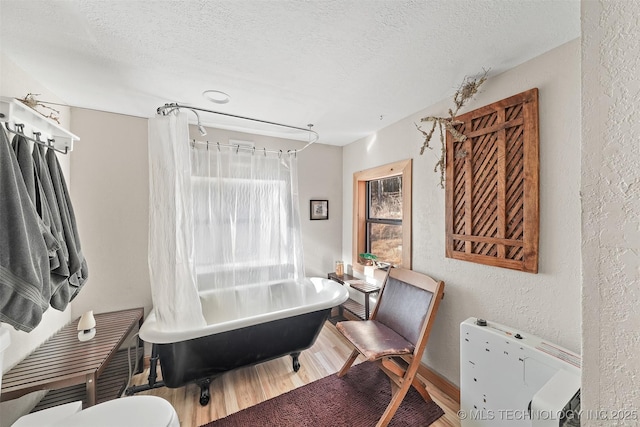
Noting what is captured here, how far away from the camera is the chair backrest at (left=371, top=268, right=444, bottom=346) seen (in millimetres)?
1794

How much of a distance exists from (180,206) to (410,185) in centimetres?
190

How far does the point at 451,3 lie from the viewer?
1030 millimetres

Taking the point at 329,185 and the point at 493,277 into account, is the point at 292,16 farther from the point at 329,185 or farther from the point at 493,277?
the point at 329,185

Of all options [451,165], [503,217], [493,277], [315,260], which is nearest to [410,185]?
[451,165]

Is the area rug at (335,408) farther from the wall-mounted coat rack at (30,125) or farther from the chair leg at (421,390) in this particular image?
the wall-mounted coat rack at (30,125)

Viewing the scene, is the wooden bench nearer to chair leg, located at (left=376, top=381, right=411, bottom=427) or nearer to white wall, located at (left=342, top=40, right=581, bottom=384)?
chair leg, located at (left=376, top=381, right=411, bottom=427)

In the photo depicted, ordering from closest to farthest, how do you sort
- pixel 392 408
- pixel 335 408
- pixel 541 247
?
1. pixel 541 247
2. pixel 392 408
3. pixel 335 408

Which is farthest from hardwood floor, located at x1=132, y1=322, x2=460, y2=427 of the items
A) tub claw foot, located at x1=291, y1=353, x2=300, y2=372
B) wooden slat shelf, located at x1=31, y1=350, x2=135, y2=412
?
wooden slat shelf, located at x1=31, y1=350, x2=135, y2=412

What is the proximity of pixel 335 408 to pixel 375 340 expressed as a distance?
1.81 ft

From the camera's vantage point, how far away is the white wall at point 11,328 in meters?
1.36

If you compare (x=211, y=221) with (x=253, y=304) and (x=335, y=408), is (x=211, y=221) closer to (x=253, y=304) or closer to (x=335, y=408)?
(x=253, y=304)

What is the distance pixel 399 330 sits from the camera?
6.45 feet

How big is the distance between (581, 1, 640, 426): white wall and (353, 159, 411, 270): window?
1721 millimetres

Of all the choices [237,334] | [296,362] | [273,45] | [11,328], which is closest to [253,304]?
[237,334]
